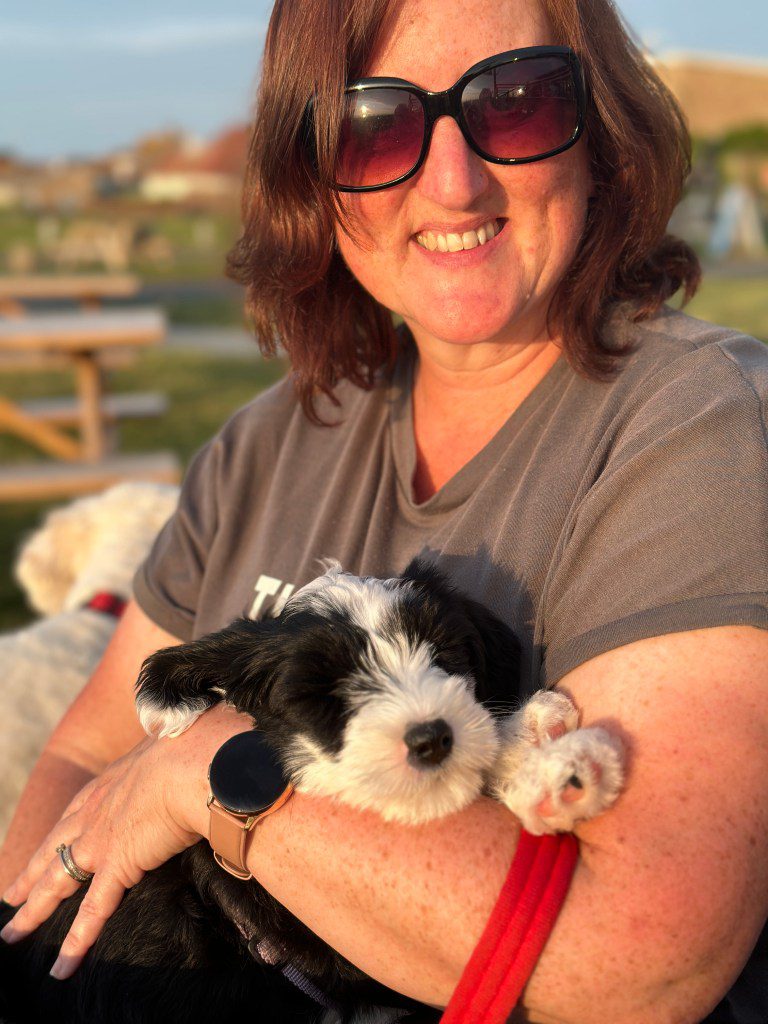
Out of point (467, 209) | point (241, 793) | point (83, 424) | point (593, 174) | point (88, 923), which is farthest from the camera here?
point (83, 424)

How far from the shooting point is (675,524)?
1633 millimetres

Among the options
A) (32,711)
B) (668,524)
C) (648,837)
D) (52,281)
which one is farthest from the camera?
(52,281)

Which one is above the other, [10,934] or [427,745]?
[427,745]

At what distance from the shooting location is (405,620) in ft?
5.77

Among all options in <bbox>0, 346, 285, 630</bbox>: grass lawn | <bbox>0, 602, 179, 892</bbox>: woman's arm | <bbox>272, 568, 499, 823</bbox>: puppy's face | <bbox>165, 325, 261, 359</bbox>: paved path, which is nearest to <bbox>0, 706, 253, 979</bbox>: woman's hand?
<bbox>272, 568, 499, 823</bbox>: puppy's face

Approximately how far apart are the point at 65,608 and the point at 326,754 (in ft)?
9.38

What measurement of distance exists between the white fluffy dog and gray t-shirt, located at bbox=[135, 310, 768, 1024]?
93cm

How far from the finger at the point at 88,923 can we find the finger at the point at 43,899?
0.12 m

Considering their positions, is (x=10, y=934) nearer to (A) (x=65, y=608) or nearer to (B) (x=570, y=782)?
(B) (x=570, y=782)

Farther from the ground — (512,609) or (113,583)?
(512,609)

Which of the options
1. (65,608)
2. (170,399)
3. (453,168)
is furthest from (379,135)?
(170,399)

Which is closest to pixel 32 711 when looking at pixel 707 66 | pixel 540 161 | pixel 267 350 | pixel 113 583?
pixel 113 583

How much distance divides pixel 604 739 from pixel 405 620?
0.41 meters

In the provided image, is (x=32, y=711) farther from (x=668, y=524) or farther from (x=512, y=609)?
(x=668, y=524)
